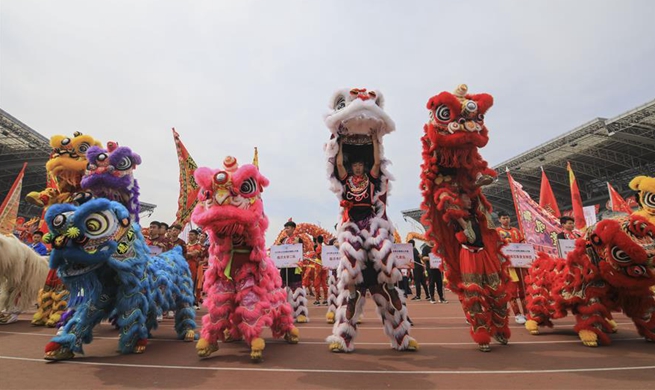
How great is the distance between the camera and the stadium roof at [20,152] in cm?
1959

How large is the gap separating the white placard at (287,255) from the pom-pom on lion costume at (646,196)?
16.9 feet

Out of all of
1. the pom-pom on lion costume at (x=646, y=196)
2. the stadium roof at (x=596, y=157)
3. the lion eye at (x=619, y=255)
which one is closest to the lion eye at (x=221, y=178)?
the lion eye at (x=619, y=255)

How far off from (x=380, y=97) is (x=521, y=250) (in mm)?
3698

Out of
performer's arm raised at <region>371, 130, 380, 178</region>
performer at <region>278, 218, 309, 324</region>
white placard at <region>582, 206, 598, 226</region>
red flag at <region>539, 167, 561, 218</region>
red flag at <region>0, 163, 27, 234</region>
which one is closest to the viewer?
performer's arm raised at <region>371, 130, 380, 178</region>

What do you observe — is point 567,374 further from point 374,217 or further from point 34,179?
point 34,179

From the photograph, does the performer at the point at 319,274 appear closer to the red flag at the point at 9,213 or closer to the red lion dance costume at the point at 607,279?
the red lion dance costume at the point at 607,279

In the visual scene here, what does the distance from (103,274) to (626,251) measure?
5412mm

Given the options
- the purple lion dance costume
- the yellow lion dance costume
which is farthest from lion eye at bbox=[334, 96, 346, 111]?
the yellow lion dance costume

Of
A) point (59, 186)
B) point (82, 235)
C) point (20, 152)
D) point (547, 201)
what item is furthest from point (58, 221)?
point (20, 152)

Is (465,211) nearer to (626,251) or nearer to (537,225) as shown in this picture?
(626,251)

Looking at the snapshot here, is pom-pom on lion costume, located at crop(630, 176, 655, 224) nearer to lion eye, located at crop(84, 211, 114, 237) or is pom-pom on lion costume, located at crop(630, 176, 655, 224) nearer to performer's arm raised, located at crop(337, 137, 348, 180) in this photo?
performer's arm raised, located at crop(337, 137, 348, 180)

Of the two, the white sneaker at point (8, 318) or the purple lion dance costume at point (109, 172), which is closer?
the purple lion dance costume at point (109, 172)

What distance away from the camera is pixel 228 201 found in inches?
153

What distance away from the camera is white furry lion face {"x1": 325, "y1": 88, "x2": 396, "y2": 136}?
4.21 m
